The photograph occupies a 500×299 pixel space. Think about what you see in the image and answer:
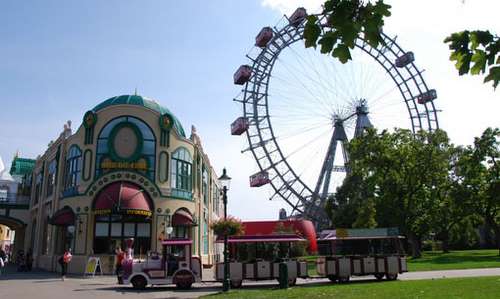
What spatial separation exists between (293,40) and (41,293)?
34.8 meters

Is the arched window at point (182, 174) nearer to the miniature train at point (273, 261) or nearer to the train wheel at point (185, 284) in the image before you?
the miniature train at point (273, 261)

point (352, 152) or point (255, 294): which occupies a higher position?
point (352, 152)

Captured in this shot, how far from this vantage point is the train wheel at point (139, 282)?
2134 centimetres

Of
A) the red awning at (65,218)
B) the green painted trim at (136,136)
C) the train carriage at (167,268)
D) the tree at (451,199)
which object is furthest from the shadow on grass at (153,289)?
the tree at (451,199)

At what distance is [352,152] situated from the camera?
4450 centimetres

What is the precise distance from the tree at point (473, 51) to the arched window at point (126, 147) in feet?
96.3

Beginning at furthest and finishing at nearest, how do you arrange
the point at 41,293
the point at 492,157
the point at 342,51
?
1. the point at 492,157
2. the point at 41,293
3. the point at 342,51

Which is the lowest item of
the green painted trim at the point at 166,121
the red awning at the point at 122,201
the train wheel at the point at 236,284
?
the train wheel at the point at 236,284

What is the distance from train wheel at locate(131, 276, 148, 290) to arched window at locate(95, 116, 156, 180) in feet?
39.2

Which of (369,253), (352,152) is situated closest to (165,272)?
(369,253)

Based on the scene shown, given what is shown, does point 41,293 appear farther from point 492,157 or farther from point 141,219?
point 492,157

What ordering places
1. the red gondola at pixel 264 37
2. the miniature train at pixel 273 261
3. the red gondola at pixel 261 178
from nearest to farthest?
1. the miniature train at pixel 273 261
2. the red gondola at pixel 261 178
3. the red gondola at pixel 264 37

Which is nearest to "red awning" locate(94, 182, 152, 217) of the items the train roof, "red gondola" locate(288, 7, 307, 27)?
the train roof

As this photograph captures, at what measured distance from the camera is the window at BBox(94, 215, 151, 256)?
102 feet
